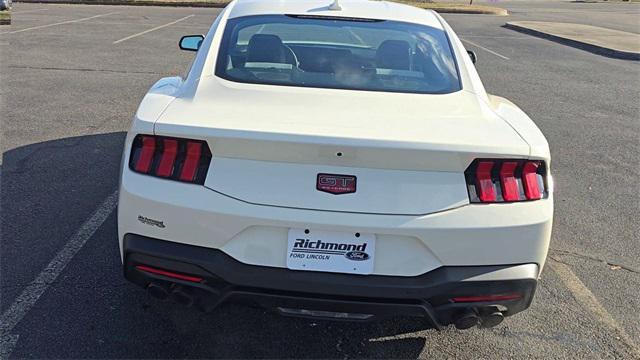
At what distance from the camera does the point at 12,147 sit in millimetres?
5645

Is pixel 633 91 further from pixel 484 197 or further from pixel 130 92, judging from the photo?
pixel 484 197

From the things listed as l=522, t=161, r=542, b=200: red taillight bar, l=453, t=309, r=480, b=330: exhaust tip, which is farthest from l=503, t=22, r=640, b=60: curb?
l=453, t=309, r=480, b=330: exhaust tip

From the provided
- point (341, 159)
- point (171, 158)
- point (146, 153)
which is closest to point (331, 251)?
point (341, 159)

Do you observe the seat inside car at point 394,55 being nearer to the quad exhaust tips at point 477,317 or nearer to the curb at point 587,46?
the quad exhaust tips at point 477,317

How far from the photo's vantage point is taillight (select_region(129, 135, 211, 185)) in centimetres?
240

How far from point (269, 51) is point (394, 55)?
753 mm

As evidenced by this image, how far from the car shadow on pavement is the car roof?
5.87 feet

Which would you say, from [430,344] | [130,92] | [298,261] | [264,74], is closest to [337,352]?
[430,344]

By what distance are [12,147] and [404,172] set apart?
471 centimetres

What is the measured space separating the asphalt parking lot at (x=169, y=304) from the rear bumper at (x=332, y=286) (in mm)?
421

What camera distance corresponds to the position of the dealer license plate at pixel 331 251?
7.68ft

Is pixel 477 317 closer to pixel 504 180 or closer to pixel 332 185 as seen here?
pixel 504 180

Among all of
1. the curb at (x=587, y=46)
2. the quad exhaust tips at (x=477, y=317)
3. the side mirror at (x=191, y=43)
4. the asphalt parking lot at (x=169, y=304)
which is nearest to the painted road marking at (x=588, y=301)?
the asphalt parking lot at (x=169, y=304)

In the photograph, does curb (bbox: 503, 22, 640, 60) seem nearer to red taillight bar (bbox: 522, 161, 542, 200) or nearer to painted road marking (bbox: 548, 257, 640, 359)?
painted road marking (bbox: 548, 257, 640, 359)
